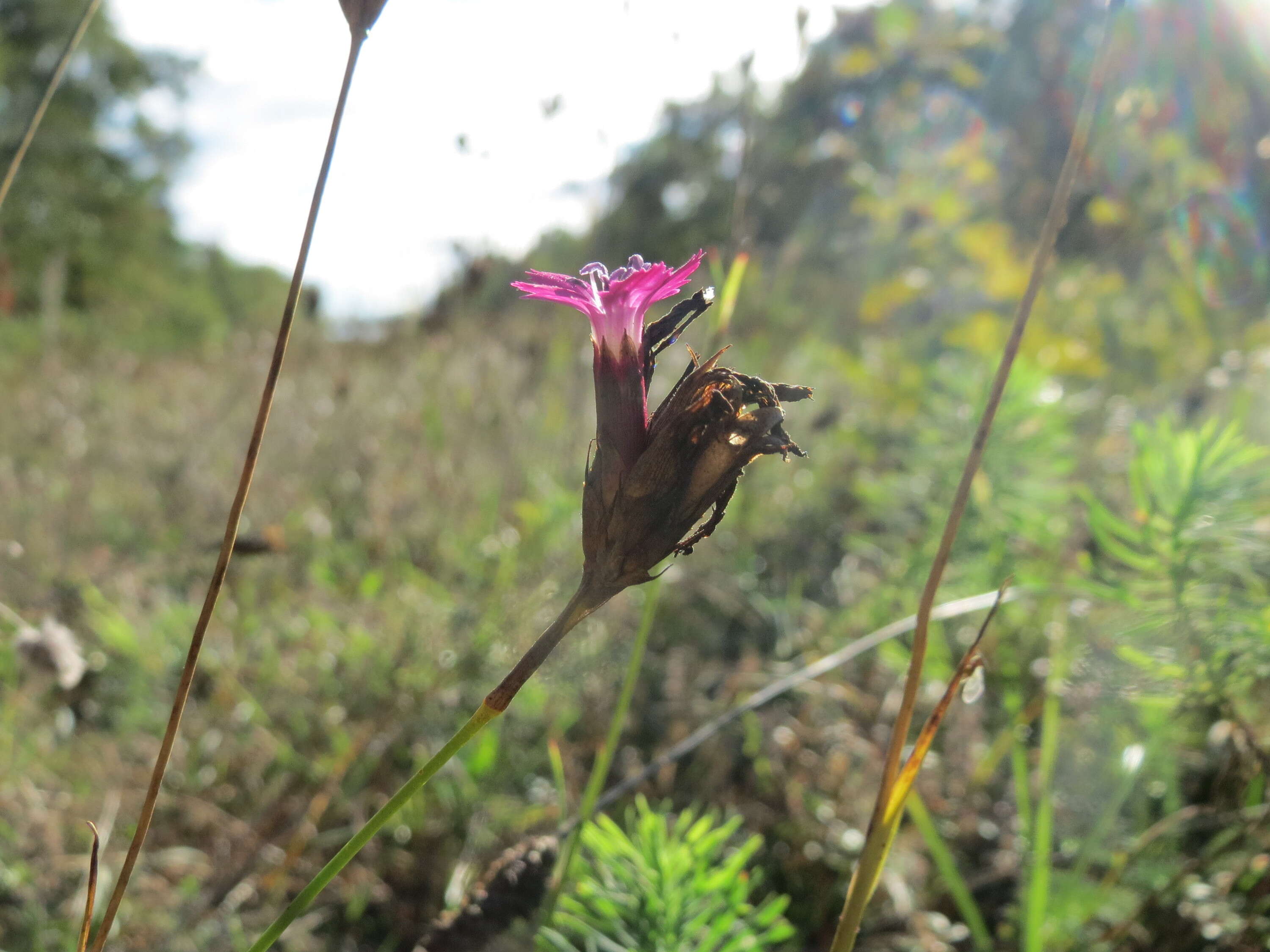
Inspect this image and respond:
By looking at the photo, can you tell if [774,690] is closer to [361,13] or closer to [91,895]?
[91,895]

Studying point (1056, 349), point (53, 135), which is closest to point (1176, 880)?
point (1056, 349)

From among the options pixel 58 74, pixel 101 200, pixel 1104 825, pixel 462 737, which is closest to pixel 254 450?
pixel 462 737

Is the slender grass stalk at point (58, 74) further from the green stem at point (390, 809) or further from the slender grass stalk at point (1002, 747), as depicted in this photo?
the slender grass stalk at point (1002, 747)

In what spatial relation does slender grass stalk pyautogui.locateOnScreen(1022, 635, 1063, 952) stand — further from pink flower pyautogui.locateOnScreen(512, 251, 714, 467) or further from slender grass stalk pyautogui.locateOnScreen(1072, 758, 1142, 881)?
pink flower pyautogui.locateOnScreen(512, 251, 714, 467)

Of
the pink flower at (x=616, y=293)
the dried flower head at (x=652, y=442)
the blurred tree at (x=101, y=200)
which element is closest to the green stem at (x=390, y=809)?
the dried flower head at (x=652, y=442)

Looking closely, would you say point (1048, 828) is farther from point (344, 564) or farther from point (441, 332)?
point (441, 332)
